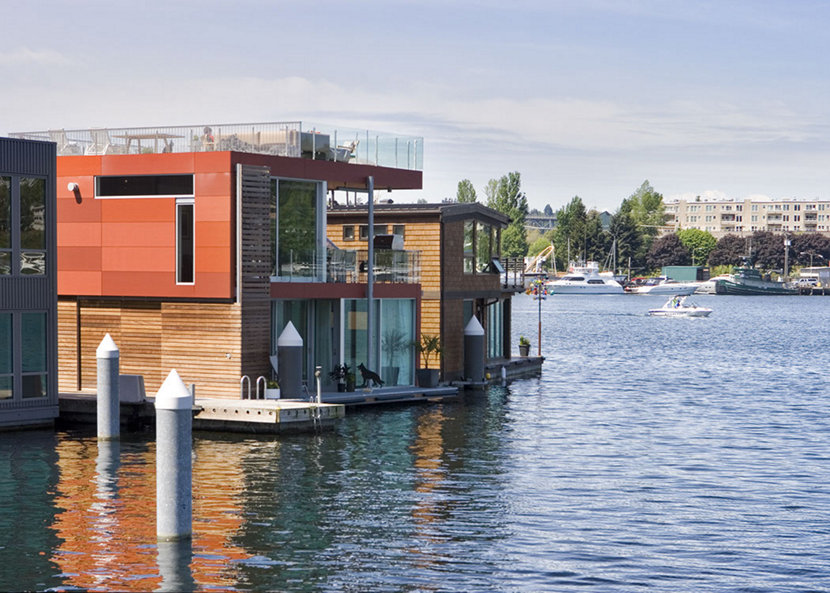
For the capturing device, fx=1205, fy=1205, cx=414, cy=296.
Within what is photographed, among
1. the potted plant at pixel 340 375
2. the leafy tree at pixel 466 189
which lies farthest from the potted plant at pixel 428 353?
the leafy tree at pixel 466 189

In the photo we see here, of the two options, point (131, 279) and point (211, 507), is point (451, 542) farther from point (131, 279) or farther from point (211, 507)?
point (131, 279)

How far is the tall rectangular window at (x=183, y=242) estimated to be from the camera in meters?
39.6

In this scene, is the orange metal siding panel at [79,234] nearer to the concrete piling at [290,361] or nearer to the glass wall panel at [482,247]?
the concrete piling at [290,361]

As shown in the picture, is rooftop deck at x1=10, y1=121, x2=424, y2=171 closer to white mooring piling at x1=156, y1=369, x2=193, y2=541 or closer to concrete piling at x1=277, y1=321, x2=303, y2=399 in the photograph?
concrete piling at x1=277, y1=321, x2=303, y2=399

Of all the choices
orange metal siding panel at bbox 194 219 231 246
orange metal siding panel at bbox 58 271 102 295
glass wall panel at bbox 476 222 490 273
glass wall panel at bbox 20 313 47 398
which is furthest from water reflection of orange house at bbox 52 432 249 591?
glass wall panel at bbox 476 222 490 273

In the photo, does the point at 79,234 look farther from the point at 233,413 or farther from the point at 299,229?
the point at 233,413

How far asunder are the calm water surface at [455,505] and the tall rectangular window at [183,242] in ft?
19.6

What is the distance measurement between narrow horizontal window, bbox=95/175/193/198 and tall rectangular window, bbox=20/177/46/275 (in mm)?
4646

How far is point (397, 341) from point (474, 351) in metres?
5.57

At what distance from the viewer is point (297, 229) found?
138ft

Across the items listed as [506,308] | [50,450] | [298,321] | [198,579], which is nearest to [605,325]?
[506,308]

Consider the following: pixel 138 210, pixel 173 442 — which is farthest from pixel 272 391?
pixel 173 442

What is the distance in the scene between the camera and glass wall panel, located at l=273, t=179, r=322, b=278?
135 ft

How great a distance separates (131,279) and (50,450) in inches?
346
